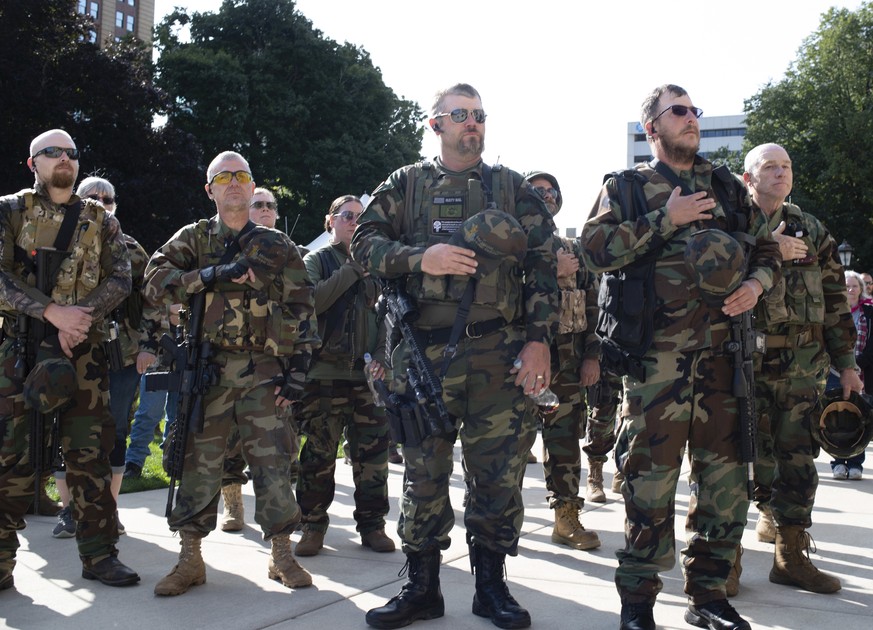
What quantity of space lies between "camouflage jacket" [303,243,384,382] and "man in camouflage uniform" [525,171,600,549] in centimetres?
126

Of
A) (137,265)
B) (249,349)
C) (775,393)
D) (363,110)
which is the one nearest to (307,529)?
(249,349)

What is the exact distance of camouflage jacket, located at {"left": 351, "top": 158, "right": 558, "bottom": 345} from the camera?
4.41m

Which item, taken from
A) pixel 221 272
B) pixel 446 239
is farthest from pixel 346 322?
pixel 446 239

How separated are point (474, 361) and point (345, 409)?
6.73 ft

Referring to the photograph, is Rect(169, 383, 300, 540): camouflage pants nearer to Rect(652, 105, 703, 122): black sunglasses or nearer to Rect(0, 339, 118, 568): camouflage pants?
Rect(0, 339, 118, 568): camouflage pants

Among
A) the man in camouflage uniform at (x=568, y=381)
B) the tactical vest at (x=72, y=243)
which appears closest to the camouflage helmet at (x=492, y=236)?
the man in camouflage uniform at (x=568, y=381)

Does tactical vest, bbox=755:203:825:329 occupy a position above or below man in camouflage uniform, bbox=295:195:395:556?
above

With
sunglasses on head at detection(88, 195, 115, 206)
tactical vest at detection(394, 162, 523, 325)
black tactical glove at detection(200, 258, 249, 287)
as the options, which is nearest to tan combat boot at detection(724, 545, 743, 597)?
tactical vest at detection(394, 162, 523, 325)

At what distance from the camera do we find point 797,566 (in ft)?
16.7

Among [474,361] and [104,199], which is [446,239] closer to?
[474,361]

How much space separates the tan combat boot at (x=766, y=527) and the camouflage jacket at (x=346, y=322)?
284 centimetres

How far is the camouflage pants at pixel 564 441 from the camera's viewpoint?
623 centimetres

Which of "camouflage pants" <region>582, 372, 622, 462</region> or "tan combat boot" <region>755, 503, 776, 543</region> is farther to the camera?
"camouflage pants" <region>582, 372, 622, 462</region>

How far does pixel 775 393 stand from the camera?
17.8 ft
